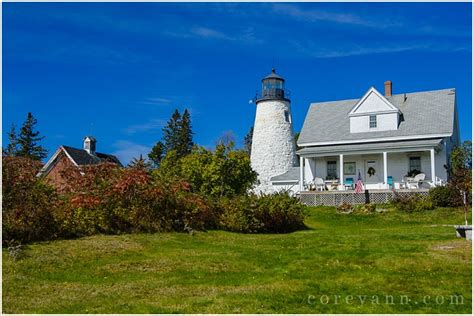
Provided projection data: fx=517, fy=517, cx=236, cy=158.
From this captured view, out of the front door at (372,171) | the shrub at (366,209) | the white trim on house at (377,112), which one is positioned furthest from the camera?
the white trim on house at (377,112)

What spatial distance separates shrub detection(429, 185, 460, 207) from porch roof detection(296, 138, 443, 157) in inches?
189

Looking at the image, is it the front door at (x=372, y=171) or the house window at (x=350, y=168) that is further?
the house window at (x=350, y=168)

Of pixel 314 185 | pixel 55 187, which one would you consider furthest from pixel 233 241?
pixel 314 185

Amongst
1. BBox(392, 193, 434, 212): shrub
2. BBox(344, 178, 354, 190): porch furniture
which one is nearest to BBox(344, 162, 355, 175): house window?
BBox(344, 178, 354, 190): porch furniture

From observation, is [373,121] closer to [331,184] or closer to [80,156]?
[331,184]

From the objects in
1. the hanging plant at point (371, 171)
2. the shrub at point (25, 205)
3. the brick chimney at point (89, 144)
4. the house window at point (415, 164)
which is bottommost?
the shrub at point (25, 205)

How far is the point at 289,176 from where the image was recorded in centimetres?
3866

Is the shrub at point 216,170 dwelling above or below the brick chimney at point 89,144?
below

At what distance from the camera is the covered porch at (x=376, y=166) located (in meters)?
30.0

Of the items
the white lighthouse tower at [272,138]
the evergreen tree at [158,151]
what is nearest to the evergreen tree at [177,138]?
the evergreen tree at [158,151]

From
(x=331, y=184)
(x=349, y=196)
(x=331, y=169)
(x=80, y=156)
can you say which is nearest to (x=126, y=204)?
(x=349, y=196)

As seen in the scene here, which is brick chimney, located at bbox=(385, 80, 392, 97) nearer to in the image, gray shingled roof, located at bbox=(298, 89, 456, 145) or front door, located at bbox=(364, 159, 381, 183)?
gray shingled roof, located at bbox=(298, 89, 456, 145)

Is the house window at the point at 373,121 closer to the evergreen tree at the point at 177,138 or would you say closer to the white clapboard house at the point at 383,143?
the white clapboard house at the point at 383,143

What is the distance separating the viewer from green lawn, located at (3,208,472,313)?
763 cm
